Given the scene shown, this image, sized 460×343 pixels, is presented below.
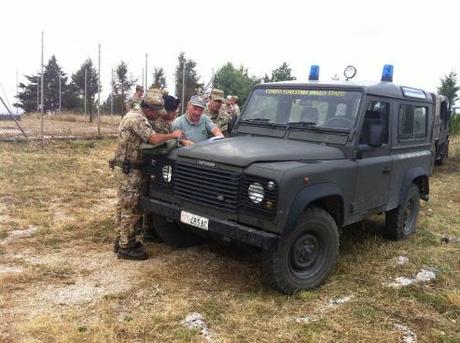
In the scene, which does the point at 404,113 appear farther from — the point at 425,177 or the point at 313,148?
the point at 313,148

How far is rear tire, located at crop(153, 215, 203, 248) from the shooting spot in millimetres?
5297

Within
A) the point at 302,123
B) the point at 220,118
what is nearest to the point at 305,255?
the point at 302,123

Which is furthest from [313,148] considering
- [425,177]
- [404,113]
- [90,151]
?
[90,151]

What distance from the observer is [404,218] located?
6.14 m

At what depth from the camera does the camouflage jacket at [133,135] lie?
475 cm

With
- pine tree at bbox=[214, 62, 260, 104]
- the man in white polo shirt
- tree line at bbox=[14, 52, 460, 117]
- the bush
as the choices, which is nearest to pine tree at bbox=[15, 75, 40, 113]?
tree line at bbox=[14, 52, 460, 117]

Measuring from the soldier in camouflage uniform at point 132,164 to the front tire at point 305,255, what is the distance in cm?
152

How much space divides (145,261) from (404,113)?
3408 mm

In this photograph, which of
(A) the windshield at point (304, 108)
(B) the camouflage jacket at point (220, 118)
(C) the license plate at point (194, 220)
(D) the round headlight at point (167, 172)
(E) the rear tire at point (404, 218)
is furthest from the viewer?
(B) the camouflage jacket at point (220, 118)

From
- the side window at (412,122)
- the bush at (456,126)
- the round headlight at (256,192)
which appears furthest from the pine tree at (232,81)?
the round headlight at (256,192)

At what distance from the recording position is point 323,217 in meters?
4.29

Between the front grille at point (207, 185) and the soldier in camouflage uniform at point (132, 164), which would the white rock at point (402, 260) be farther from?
the soldier in camouflage uniform at point (132, 164)

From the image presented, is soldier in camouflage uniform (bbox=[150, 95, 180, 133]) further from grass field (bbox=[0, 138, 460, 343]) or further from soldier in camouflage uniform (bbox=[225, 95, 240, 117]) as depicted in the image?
soldier in camouflage uniform (bbox=[225, 95, 240, 117])

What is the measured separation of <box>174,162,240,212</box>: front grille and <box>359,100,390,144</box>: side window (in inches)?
61.0
